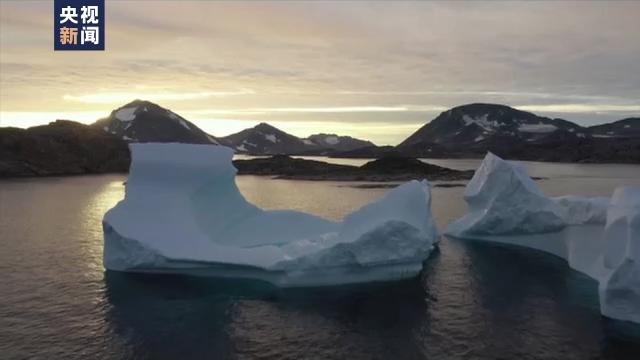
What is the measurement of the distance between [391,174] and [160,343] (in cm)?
8237

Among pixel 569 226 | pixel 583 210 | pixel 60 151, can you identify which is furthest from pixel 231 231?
pixel 60 151

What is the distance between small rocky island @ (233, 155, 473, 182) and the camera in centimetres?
9119

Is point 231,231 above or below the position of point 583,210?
below

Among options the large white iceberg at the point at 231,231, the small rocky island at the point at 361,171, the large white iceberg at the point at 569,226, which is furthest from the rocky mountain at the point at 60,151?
the large white iceberg at the point at 569,226

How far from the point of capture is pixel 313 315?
59.2ft

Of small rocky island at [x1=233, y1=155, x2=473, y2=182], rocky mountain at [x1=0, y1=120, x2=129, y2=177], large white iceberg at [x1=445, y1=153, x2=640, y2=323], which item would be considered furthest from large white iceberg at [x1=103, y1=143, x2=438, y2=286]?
rocky mountain at [x1=0, y1=120, x2=129, y2=177]

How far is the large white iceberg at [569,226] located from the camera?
17531 millimetres

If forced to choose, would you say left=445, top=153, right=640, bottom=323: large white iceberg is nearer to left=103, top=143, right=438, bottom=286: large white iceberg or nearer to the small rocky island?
left=103, top=143, right=438, bottom=286: large white iceberg

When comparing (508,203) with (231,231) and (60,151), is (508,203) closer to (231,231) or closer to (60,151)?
(231,231)

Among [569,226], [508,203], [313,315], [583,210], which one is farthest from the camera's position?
[508,203]

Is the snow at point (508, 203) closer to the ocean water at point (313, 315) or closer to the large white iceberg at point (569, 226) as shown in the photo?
the large white iceberg at point (569, 226)

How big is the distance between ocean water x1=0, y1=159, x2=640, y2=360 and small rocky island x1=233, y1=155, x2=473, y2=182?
63.7 m

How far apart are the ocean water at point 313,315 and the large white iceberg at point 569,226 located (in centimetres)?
102

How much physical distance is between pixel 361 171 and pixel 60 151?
6297 cm
